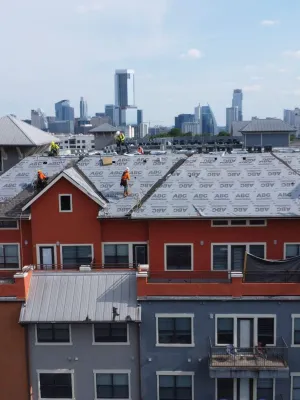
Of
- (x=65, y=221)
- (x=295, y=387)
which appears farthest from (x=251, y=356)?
(x=65, y=221)

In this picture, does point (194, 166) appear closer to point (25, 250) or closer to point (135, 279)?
point (135, 279)

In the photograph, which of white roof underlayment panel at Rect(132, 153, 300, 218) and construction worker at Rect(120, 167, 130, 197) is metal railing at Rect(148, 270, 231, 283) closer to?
white roof underlayment panel at Rect(132, 153, 300, 218)

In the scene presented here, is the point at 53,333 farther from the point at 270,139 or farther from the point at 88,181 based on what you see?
the point at 270,139

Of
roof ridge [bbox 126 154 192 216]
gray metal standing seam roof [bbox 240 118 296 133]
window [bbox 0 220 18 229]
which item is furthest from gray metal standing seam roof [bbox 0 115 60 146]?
gray metal standing seam roof [bbox 240 118 296 133]

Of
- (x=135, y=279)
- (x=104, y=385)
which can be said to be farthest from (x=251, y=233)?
(x=104, y=385)

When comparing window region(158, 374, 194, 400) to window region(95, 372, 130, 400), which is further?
window region(95, 372, 130, 400)
